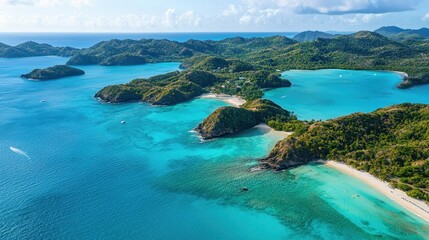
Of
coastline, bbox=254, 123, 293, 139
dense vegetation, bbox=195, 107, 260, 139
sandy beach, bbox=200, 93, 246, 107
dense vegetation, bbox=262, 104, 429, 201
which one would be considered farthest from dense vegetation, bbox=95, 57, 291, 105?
dense vegetation, bbox=262, 104, 429, 201

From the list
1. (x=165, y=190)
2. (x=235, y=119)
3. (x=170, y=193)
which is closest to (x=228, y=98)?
(x=235, y=119)

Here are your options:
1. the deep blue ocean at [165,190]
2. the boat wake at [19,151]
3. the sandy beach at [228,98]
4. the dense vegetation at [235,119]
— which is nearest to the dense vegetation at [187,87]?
the sandy beach at [228,98]

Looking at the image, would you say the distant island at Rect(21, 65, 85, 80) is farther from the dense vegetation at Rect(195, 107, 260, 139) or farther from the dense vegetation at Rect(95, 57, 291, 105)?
the dense vegetation at Rect(195, 107, 260, 139)

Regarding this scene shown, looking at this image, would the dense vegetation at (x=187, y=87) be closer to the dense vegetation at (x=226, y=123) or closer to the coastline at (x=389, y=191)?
the dense vegetation at (x=226, y=123)

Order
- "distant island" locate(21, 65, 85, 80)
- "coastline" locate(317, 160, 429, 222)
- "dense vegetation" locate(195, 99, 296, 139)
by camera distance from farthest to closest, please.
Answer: "distant island" locate(21, 65, 85, 80) < "dense vegetation" locate(195, 99, 296, 139) < "coastline" locate(317, 160, 429, 222)

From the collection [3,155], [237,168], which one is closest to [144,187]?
[237,168]

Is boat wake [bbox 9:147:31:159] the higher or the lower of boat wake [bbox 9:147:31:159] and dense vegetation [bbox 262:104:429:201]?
the lower
